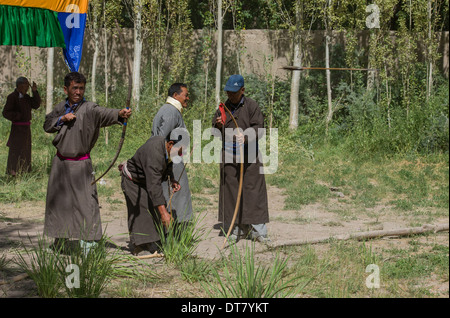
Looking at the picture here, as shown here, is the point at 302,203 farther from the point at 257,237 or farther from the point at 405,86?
the point at 405,86

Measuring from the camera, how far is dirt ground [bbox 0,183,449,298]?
21.8ft

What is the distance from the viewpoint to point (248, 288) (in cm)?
441

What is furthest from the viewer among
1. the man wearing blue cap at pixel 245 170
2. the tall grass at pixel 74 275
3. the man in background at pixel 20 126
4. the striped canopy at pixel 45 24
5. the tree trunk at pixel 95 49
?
the tree trunk at pixel 95 49

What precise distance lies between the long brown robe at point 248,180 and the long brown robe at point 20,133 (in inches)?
173

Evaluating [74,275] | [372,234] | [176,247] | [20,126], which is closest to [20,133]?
[20,126]

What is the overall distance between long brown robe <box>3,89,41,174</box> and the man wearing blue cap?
4.34 m

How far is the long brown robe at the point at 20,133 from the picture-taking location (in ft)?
32.4

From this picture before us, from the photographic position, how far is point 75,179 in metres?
5.90

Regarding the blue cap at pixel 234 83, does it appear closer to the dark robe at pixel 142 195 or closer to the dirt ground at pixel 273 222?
the dark robe at pixel 142 195

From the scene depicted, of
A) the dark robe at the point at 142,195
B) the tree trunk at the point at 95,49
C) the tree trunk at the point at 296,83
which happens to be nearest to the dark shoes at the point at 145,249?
the dark robe at the point at 142,195

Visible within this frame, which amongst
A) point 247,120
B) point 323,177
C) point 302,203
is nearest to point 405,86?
point 323,177

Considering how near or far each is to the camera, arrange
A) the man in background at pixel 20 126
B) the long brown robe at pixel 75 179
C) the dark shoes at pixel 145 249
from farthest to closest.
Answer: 1. the man in background at pixel 20 126
2. the dark shoes at pixel 145 249
3. the long brown robe at pixel 75 179

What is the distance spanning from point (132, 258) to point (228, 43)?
1027cm

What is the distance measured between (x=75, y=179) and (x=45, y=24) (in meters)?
3.74
